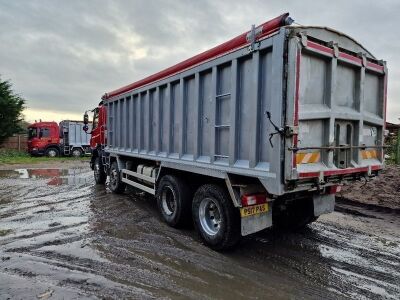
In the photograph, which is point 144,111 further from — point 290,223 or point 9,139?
point 9,139

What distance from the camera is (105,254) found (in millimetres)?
4742

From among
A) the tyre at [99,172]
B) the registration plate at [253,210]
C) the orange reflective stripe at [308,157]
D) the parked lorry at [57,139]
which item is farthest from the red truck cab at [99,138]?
the parked lorry at [57,139]

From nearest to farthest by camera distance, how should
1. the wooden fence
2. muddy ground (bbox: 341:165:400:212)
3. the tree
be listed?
muddy ground (bbox: 341:165:400:212), the tree, the wooden fence

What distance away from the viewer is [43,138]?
26.5 metres

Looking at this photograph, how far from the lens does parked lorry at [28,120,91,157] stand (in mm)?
26516

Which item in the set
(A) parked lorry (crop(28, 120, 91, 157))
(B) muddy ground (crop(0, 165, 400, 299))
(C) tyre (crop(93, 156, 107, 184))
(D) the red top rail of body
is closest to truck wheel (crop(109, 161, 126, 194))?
(C) tyre (crop(93, 156, 107, 184))

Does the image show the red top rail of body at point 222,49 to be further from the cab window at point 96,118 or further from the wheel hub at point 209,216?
the cab window at point 96,118

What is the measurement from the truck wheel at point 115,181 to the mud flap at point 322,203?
5882 millimetres

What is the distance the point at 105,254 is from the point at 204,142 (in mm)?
2271

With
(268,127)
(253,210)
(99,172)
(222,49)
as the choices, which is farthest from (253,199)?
(99,172)

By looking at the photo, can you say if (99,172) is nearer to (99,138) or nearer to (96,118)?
(99,138)

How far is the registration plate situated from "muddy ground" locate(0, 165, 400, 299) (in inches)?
27.3

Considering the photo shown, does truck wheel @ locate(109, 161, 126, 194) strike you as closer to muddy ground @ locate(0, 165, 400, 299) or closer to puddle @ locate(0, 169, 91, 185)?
muddy ground @ locate(0, 165, 400, 299)

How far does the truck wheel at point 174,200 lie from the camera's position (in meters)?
5.88
